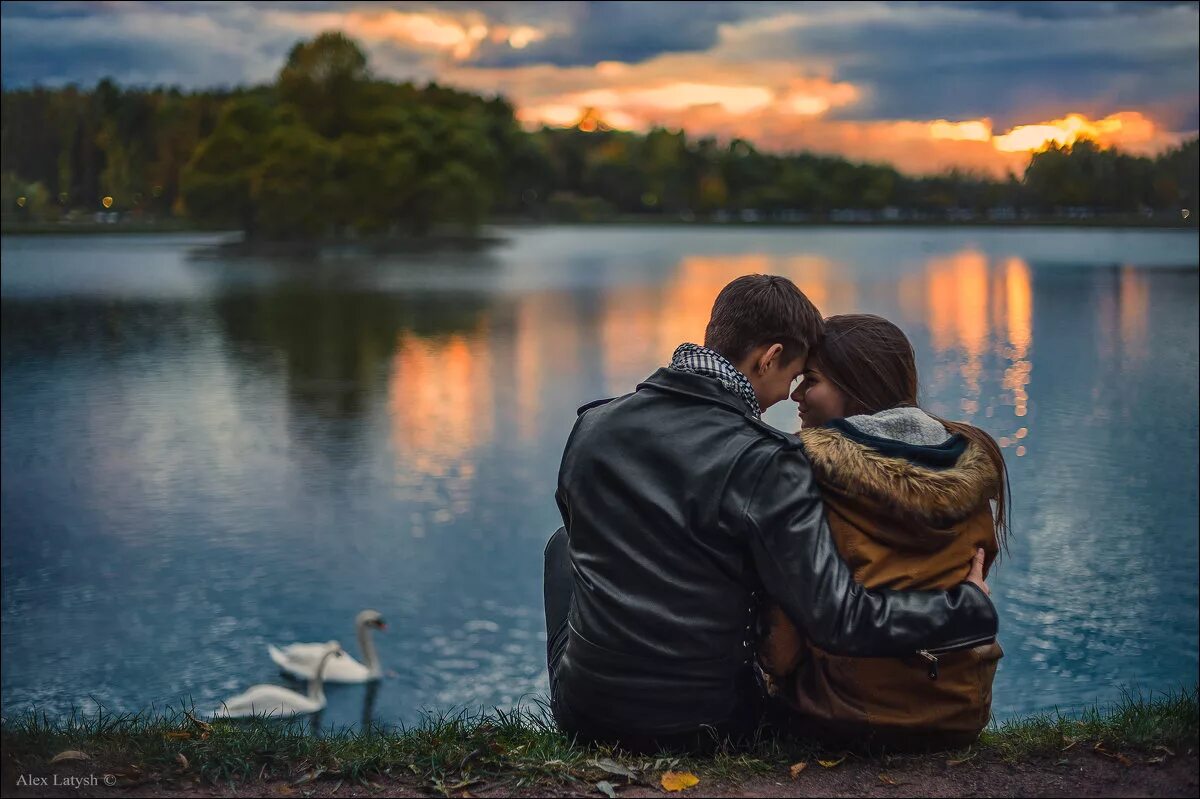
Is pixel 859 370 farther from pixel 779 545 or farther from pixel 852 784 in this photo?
pixel 852 784

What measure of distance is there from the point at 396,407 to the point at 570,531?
3356cm

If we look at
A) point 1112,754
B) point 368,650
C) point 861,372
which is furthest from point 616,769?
point 368,650

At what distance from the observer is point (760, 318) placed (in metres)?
3.79

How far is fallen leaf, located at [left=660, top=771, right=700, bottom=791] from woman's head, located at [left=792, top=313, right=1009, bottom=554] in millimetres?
1196

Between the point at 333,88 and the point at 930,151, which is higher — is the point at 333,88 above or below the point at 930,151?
above

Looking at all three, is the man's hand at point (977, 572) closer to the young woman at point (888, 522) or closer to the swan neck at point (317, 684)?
the young woman at point (888, 522)

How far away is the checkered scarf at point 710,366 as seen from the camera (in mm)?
3645

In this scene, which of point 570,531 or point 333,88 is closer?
point 570,531

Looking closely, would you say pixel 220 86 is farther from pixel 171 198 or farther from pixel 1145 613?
pixel 1145 613

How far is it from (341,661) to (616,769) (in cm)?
1454

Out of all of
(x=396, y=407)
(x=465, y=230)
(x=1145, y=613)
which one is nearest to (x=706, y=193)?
(x=465, y=230)

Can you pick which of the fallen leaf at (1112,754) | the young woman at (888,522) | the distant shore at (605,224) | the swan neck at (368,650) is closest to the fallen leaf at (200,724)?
the young woman at (888,522)

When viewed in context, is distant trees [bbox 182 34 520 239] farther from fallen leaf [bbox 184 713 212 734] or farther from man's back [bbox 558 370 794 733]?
man's back [bbox 558 370 794 733]

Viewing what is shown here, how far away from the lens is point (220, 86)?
86688 mm
